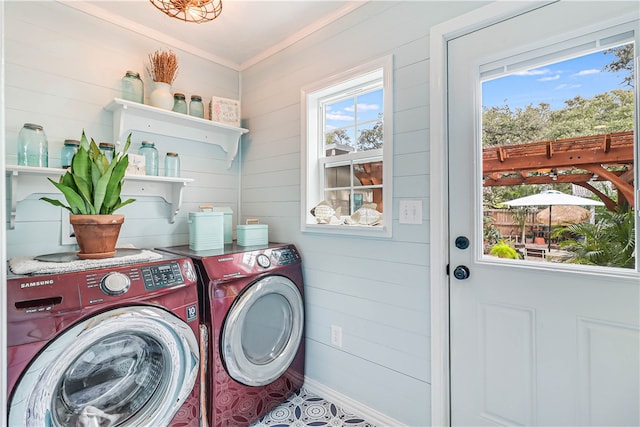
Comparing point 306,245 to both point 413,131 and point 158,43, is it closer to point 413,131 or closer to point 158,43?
point 413,131

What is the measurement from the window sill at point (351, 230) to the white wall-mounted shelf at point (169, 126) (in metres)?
0.94

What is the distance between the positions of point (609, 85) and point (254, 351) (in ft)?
6.64

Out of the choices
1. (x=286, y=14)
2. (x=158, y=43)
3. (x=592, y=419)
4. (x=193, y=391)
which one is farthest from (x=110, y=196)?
(x=592, y=419)

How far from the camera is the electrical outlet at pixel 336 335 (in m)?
1.94

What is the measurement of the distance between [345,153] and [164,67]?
1276 millimetres

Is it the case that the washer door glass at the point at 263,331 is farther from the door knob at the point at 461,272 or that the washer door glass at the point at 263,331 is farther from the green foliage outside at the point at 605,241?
the green foliage outside at the point at 605,241

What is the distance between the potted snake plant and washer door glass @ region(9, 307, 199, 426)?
0.40 metres

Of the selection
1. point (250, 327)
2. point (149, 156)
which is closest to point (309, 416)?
point (250, 327)

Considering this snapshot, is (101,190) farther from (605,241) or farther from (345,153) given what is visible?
(605,241)

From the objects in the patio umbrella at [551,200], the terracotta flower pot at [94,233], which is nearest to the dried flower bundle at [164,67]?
the terracotta flower pot at [94,233]

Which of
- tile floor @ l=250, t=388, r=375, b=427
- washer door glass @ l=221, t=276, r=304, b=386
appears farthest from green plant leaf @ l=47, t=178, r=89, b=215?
tile floor @ l=250, t=388, r=375, b=427

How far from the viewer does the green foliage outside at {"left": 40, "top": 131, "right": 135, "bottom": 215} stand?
4.70 feet

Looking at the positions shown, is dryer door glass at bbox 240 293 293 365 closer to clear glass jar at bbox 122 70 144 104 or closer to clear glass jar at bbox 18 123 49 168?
clear glass jar at bbox 18 123 49 168

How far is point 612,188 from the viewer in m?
1.17
